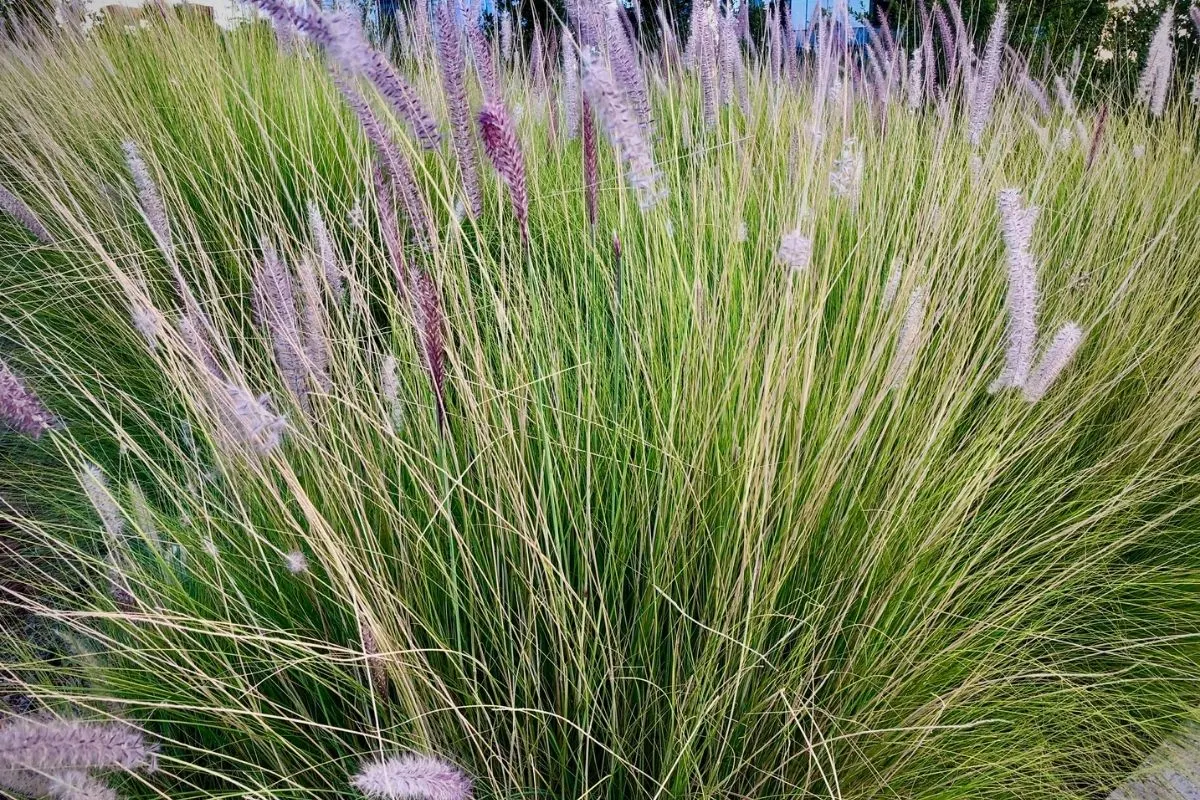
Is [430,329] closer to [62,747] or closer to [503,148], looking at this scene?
[503,148]

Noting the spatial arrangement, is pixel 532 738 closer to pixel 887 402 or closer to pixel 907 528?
pixel 907 528

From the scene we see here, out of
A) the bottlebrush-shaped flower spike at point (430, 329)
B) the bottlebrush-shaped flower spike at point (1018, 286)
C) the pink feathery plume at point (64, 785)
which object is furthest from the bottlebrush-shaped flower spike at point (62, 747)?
the bottlebrush-shaped flower spike at point (1018, 286)

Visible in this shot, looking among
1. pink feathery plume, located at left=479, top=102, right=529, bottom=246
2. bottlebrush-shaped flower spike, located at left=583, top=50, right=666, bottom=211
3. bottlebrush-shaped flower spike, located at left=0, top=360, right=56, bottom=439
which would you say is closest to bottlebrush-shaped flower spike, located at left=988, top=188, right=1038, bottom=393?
bottlebrush-shaped flower spike, located at left=583, top=50, right=666, bottom=211

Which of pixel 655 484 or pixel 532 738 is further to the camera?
pixel 655 484

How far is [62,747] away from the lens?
0.69 meters

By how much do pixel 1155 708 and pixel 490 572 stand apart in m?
1.14

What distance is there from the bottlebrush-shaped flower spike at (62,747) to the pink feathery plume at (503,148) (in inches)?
27.9

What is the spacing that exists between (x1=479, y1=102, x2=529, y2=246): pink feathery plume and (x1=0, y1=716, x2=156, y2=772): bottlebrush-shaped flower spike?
2.33ft

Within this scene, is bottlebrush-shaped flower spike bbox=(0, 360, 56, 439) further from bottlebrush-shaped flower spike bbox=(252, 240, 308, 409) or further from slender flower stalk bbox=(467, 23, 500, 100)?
slender flower stalk bbox=(467, 23, 500, 100)

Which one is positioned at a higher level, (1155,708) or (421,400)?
(421,400)

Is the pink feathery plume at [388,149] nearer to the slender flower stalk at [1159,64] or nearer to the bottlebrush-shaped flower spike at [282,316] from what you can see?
the bottlebrush-shaped flower spike at [282,316]

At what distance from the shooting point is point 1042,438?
4.90 ft

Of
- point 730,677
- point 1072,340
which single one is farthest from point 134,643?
point 1072,340

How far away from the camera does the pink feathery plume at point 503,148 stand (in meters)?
1.00
